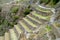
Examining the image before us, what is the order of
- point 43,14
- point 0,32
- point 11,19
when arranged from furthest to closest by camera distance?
point 11,19 → point 0,32 → point 43,14

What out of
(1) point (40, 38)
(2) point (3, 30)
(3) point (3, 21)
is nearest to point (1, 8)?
(3) point (3, 21)

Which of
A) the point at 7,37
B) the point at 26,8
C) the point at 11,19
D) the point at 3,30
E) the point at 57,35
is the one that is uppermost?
the point at 26,8

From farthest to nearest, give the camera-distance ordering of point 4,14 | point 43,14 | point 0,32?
point 4,14
point 0,32
point 43,14

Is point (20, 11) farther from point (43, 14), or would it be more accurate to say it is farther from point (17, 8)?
point (43, 14)

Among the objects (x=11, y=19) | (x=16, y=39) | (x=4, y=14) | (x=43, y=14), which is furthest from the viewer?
(x=4, y=14)

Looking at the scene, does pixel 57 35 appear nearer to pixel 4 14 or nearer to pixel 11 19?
pixel 11 19

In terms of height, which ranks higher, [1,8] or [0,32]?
[1,8]

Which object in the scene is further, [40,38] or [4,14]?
[4,14]

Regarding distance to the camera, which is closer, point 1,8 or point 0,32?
point 0,32

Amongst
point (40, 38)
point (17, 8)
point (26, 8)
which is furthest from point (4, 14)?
point (40, 38)
